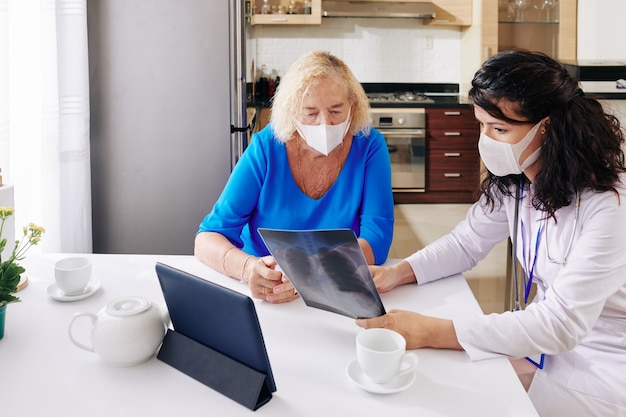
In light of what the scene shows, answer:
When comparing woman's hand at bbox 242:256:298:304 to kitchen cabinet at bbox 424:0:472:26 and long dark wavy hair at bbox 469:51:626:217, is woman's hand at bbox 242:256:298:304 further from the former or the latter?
kitchen cabinet at bbox 424:0:472:26

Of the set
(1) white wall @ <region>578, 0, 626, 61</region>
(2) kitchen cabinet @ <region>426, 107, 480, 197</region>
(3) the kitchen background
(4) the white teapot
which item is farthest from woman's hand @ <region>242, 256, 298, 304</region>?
(3) the kitchen background

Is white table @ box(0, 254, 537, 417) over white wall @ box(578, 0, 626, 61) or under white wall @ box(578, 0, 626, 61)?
under

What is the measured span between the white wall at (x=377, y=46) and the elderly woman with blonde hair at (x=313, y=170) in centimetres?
384

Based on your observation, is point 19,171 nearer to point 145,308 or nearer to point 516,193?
point 145,308

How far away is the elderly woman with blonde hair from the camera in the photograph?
1.75 metres

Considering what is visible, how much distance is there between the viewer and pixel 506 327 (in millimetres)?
1131

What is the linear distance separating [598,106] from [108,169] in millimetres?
1897

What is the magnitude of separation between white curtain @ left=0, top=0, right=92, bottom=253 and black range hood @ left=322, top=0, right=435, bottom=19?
320 centimetres

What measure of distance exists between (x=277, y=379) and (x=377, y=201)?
87cm

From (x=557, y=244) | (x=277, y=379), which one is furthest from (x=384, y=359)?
(x=557, y=244)

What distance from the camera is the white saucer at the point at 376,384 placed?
0.96m

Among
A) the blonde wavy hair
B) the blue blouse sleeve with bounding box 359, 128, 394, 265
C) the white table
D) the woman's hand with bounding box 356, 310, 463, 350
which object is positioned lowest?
the white table

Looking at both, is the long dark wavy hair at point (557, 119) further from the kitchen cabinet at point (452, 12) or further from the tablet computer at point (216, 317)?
the kitchen cabinet at point (452, 12)

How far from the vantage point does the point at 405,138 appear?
5.11m
